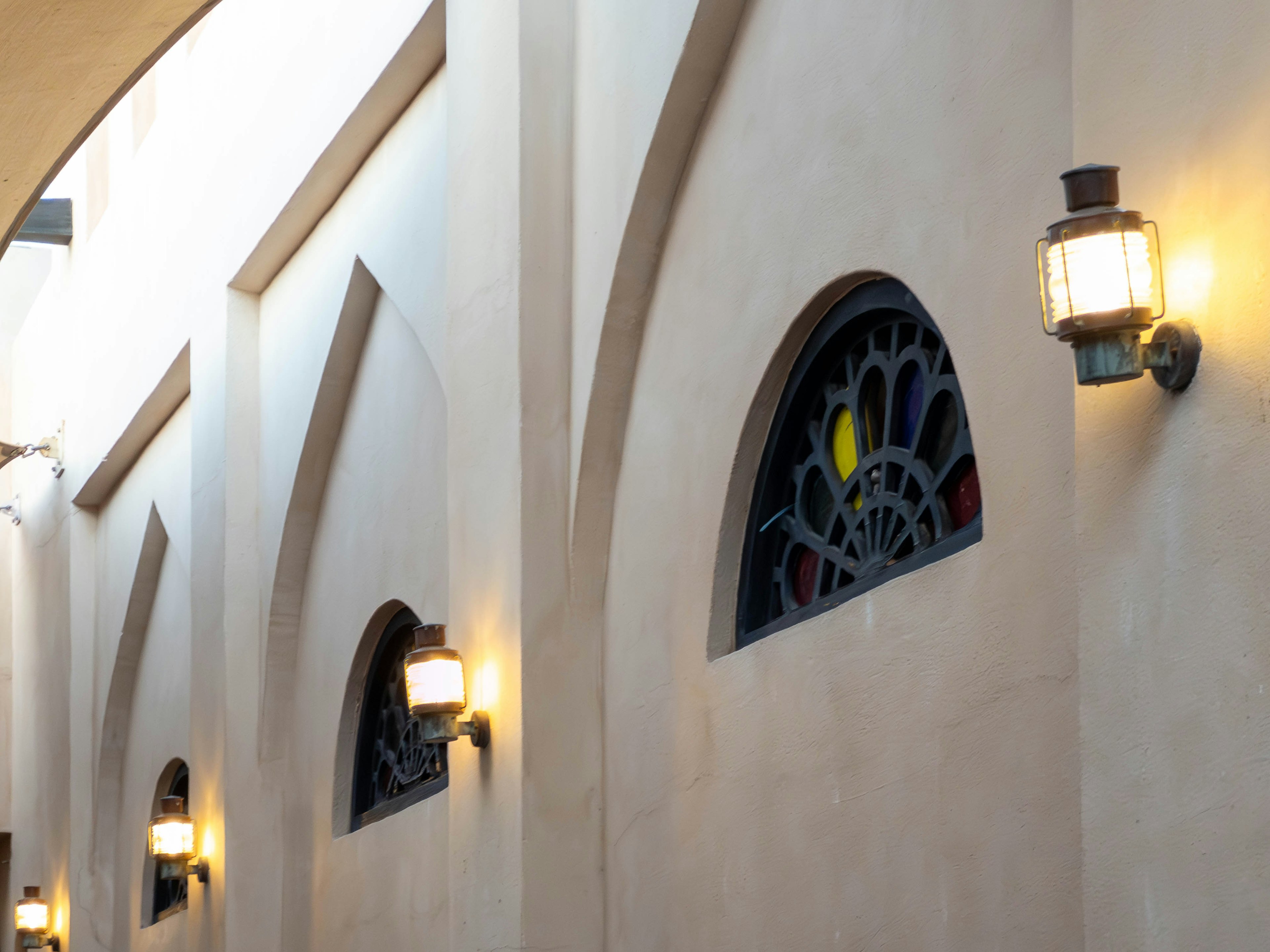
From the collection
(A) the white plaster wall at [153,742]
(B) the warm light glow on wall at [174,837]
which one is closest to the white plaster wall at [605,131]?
(B) the warm light glow on wall at [174,837]

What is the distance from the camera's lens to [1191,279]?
2.81m

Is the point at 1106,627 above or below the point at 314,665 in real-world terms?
below

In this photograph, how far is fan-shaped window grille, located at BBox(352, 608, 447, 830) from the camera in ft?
26.5

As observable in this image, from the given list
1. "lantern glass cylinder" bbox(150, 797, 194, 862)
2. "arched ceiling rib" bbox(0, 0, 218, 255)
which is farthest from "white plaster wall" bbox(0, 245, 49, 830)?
"arched ceiling rib" bbox(0, 0, 218, 255)

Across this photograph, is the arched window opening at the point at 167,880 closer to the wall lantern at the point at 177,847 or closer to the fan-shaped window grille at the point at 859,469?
the wall lantern at the point at 177,847

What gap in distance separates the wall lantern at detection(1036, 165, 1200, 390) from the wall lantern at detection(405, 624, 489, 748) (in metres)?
3.90

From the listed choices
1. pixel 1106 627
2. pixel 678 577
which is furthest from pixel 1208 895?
pixel 678 577

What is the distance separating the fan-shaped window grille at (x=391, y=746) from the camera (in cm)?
809

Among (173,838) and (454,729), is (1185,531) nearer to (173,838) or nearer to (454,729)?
(454,729)

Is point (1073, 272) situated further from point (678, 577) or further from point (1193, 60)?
point (678, 577)

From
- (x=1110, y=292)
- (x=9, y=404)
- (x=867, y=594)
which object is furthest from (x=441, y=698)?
(x=9, y=404)

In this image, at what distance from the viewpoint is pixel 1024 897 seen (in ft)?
11.9

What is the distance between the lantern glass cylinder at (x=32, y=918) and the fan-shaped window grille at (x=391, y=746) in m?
6.90

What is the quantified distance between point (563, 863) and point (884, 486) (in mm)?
2187
